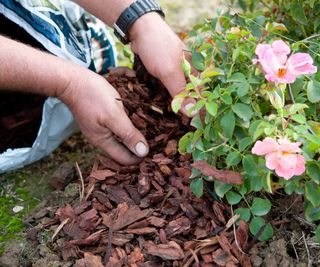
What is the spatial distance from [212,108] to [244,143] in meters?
0.12

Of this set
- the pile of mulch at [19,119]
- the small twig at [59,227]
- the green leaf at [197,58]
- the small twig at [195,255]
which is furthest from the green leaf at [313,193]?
the pile of mulch at [19,119]

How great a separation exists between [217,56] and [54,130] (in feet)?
2.52

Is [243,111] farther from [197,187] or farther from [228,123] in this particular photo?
[197,187]

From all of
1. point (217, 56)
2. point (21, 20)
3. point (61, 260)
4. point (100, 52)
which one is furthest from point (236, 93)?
point (100, 52)

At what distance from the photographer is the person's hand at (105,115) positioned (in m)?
1.80

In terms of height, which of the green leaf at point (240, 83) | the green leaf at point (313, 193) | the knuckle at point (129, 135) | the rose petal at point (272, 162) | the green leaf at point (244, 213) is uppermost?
the green leaf at point (240, 83)

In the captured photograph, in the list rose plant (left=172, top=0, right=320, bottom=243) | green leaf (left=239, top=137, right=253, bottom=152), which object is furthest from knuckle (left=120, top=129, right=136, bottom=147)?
green leaf (left=239, top=137, right=253, bottom=152)

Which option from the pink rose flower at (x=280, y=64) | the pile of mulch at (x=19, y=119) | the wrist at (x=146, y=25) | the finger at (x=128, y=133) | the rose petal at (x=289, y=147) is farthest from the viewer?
the pile of mulch at (x=19, y=119)

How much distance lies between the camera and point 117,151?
6.04ft

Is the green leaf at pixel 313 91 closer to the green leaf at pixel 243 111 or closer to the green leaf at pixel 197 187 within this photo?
the green leaf at pixel 243 111

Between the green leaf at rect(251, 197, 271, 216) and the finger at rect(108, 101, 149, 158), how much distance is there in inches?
19.1

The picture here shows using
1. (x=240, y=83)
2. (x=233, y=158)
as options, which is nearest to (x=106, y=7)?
(x=240, y=83)

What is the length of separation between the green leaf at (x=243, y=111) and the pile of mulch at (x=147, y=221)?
Result: 17 cm

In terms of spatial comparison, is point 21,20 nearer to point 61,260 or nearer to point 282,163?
point 61,260
